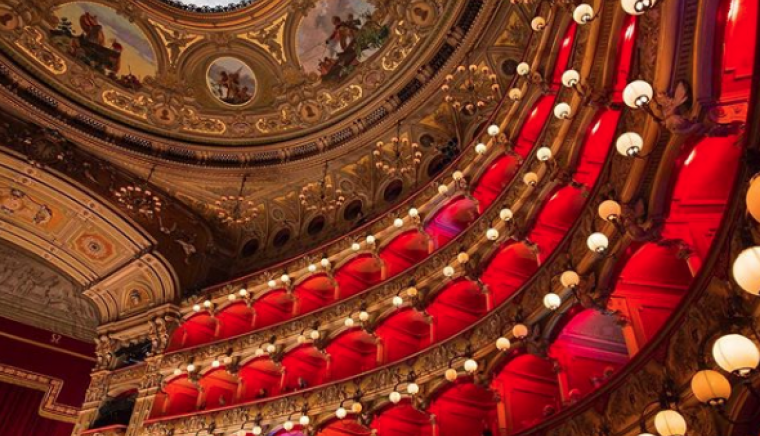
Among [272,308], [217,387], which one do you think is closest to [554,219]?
[272,308]

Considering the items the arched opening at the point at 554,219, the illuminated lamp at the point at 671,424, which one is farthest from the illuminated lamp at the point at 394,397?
the illuminated lamp at the point at 671,424

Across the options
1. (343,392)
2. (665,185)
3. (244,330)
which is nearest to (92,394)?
(244,330)

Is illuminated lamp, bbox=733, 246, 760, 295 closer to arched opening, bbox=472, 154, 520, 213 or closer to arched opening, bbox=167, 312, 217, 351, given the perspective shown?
arched opening, bbox=472, 154, 520, 213

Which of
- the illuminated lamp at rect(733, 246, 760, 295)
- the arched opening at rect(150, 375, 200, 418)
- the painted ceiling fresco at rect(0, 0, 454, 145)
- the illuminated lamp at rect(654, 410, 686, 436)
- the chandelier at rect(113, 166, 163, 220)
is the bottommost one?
the illuminated lamp at rect(654, 410, 686, 436)

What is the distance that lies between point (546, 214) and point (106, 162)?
15.5 meters

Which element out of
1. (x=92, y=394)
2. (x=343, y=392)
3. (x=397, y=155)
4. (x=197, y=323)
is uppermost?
(x=397, y=155)

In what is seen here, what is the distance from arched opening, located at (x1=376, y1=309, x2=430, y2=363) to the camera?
14.0 m

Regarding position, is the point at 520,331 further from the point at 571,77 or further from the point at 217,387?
the point at 217,387

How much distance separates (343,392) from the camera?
42.2 ft

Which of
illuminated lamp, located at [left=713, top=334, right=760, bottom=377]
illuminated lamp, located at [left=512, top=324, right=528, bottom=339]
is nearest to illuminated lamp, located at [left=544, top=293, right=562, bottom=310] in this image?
illuminated lamp, located at [left=512, top=324, right=528, bottom=339]

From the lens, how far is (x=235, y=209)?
20.7 metres

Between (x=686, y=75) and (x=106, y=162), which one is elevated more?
(x=106, y=162)

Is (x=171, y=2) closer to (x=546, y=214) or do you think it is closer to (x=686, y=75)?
(x=546, y=214)

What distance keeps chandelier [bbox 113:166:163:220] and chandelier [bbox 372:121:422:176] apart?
26.8ft
